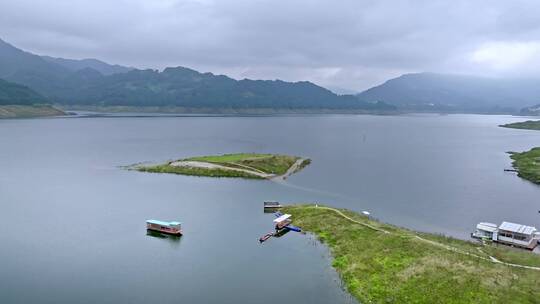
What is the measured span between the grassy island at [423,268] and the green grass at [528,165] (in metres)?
63.4

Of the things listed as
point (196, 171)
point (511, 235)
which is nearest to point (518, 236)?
point (511, 235)

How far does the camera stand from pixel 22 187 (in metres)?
80.6

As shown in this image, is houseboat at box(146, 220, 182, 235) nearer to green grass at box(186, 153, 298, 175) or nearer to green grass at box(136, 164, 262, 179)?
green grass at box(136, 164, 262, 179)

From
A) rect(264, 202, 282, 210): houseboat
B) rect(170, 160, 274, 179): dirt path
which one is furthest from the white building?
rect(170, 160, 274, 179): dirt path

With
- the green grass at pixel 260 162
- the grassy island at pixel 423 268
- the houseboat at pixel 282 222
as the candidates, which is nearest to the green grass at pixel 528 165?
the green grass at pixel 260 162

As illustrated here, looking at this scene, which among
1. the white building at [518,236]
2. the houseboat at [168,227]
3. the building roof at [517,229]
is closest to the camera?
the white building at [518,236]

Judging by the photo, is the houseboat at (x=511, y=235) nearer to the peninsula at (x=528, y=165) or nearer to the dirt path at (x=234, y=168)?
the dirt path at (x=234, y=168)

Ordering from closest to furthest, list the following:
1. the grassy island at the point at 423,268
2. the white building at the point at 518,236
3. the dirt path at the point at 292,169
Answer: the grassy island at the point at 423,268
the white building at the point at 518,236
the dirt path at the point at 292,169

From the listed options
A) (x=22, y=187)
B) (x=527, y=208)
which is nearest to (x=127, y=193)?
(x=22, y=187)

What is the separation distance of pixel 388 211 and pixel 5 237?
185 feet

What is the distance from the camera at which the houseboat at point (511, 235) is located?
5246 centimetres

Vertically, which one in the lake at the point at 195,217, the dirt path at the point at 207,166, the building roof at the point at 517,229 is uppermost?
the dirt path at the point at 207,166

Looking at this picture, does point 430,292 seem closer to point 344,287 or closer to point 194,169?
point 344,287

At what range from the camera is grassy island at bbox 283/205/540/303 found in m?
36.0
